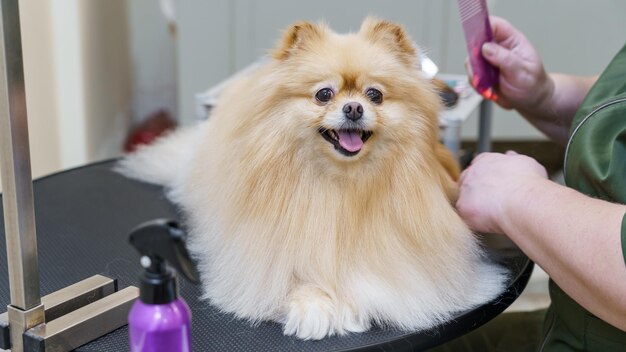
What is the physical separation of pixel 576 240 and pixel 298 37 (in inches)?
15.4

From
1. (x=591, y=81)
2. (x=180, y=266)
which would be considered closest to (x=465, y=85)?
(x=591, y=81)

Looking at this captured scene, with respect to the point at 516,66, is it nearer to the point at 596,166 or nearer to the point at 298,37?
the point at 596,166

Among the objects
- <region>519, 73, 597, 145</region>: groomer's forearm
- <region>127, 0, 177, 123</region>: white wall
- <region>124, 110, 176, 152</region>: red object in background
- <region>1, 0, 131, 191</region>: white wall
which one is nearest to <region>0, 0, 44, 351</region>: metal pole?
<region>519, 73, 597, 145</region>: groomer's forearm

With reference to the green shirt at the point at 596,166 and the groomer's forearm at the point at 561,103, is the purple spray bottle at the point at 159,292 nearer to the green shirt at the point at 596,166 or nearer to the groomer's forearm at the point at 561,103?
the green shirt at the point at 596,166

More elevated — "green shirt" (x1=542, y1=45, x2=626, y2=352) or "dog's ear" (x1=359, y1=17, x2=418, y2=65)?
"dog's ear" (x1=359, y1=17, x2=418, y2=65)

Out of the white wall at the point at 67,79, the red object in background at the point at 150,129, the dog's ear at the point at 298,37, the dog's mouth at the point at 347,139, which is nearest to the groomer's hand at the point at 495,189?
the dog's mouth at the point at 347,139

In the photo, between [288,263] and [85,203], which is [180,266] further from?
[85,203]

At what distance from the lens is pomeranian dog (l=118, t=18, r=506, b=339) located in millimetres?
849

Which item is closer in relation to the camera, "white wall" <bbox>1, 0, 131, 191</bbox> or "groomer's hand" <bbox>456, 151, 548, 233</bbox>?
"groomer's hand" <bbox>456, 151, 548, 233</bbox>

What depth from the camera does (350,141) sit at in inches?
33.3

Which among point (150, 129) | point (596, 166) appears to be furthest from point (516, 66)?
point (150, 129)

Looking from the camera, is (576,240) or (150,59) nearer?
(576,240)

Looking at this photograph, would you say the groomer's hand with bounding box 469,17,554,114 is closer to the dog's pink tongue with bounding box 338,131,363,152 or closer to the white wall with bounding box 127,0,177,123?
the dog's pink tongue with bounding box 338,131,363,152

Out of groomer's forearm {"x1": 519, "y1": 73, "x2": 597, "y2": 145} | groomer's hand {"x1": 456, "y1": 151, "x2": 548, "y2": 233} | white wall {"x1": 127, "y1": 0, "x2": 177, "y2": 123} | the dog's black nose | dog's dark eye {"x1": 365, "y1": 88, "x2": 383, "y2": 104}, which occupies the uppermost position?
dog's dark eye {"x1": 365, "y1": 88, "x2": 383, "y2": 104}
